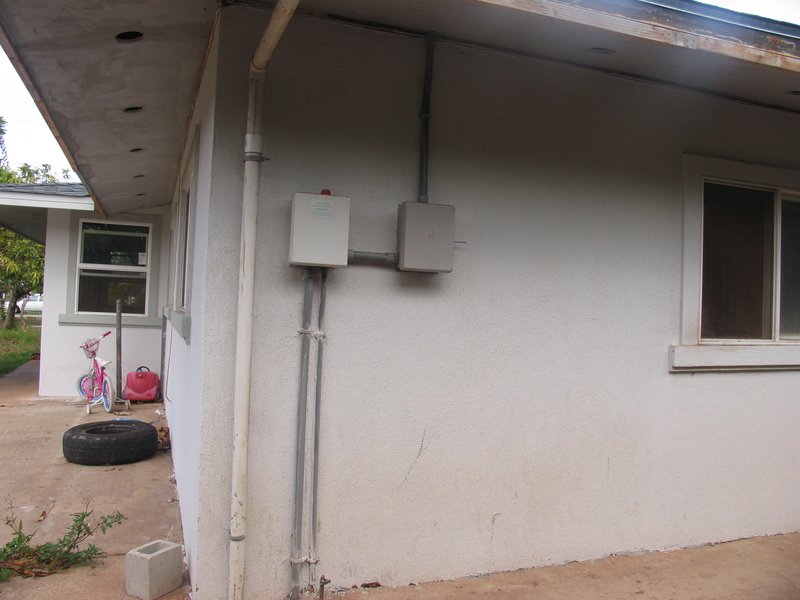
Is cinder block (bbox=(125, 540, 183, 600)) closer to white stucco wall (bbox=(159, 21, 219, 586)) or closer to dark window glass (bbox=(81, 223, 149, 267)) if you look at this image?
white stucco wall (bbox=(159, 21, 219, 586))

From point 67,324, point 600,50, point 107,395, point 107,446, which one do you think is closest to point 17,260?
point 67,324

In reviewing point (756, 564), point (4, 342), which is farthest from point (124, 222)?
point (4, 342)

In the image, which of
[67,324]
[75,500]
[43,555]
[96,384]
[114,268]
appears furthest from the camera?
[114,268]

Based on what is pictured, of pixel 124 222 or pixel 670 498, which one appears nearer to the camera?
pixel 670 498

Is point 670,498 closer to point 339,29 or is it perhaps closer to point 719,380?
point 719,380

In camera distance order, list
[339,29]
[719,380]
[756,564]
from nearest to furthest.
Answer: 1. [339,29]
2. [756,564]
3. [719,380]

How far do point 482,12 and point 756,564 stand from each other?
3.51 metres

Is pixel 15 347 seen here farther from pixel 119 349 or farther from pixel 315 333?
pixel 315 333

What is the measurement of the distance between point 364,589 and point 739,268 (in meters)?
3.19

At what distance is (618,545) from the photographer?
3.71 metres

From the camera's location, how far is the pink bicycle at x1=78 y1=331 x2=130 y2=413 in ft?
25.6

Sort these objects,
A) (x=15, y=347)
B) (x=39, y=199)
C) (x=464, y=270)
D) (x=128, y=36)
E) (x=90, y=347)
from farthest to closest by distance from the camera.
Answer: (x=15, y=347)
(x=39, y=199)
(x=90, y=347)
(x=464, y=270)
(x=128, y=36)

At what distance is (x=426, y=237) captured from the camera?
316 centimetres

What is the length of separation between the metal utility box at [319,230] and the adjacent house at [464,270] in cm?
1
